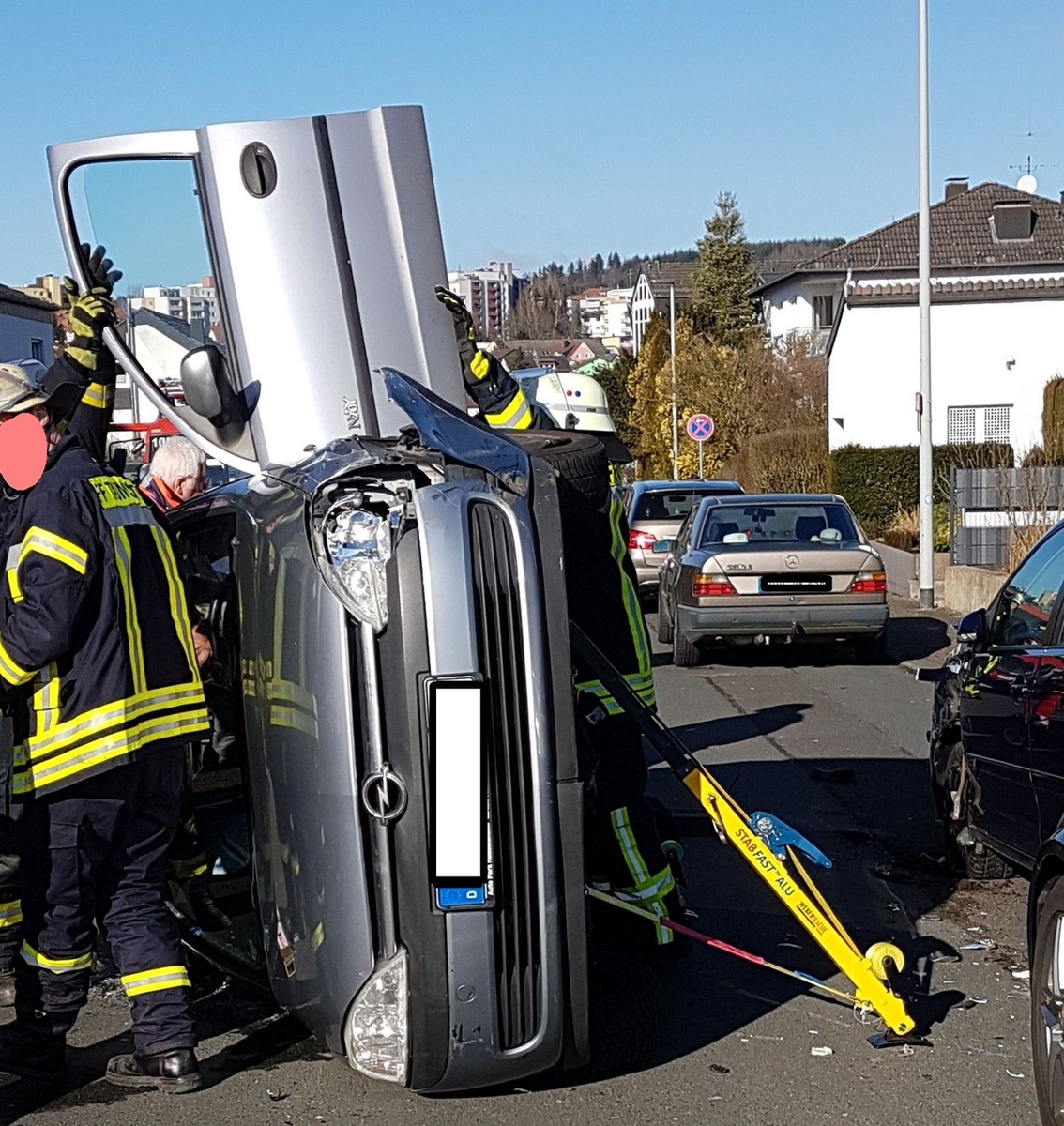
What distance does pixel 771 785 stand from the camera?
9406mm

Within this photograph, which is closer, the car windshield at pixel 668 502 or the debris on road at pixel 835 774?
the debris on road at pixel 835 774

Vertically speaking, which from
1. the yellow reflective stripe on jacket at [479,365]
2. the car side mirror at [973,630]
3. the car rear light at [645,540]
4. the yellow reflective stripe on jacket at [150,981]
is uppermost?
the yellow reflective stripe on jacket at [479,365]

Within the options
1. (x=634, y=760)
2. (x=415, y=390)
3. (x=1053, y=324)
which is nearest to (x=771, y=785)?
(x=634, y=760)

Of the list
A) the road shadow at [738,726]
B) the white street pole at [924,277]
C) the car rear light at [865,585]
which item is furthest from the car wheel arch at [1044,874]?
the white street pole at [924,277]

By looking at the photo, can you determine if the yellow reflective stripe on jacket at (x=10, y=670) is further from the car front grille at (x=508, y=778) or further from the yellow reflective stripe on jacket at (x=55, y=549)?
the car front grille at (x=508, y=778)

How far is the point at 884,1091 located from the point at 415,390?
2.39 m

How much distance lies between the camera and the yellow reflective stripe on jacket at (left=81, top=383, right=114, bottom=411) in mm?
6258

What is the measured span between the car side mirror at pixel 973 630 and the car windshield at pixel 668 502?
1455cm

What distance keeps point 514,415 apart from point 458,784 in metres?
2.36

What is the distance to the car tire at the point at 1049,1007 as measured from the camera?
13.9ft

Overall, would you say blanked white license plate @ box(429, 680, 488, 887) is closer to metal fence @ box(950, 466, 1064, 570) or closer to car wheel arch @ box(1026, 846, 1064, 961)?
car wheel arch @ box(1026, 846, 1064, 961)

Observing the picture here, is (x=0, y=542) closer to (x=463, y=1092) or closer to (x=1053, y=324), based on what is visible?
(x=463, y=1092)

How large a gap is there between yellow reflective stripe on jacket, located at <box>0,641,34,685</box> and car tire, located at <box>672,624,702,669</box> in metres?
11.1

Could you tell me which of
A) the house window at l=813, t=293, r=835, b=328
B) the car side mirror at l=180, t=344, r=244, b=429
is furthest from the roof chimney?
the car side mirror at l=180, t=344, r=244, b=429
